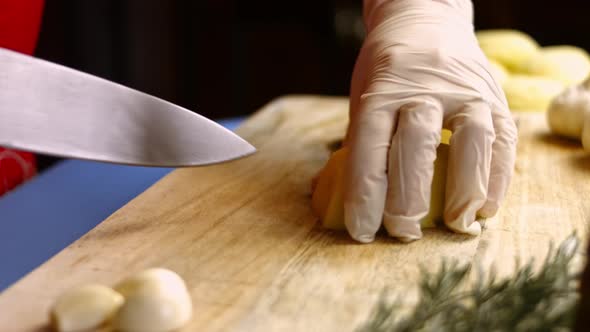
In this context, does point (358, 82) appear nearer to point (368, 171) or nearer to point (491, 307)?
point (368, 171)

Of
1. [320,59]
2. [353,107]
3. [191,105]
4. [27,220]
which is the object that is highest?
[353,107]

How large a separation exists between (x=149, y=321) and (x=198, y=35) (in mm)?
2299

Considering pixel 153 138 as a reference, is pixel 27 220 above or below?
below

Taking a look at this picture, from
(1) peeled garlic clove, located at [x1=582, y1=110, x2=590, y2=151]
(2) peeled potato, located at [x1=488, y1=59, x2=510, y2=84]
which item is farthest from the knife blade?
(2) peeled potato, located at [x1=488, y1=59, x2=510, y2=84]

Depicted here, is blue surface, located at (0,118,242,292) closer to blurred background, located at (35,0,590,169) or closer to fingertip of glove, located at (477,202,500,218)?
fingertip of glove, located at (477,202,500,218)

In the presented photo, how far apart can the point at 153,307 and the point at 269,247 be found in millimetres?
263

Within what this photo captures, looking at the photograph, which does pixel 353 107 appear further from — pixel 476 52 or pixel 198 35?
pixel 198 35

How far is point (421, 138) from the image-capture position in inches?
38.9

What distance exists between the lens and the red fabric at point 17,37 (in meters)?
1.34

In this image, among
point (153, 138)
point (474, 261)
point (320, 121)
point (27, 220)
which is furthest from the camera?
point (320, 121)

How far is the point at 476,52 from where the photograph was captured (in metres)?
1.17

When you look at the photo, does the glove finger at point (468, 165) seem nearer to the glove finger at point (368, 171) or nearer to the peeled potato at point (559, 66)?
the glove finger at point (368, 171)

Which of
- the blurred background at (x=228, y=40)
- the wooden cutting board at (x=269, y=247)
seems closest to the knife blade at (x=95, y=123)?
the wooden cutting board at (x=269, y=247)

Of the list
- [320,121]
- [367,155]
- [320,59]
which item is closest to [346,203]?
[367,155]
